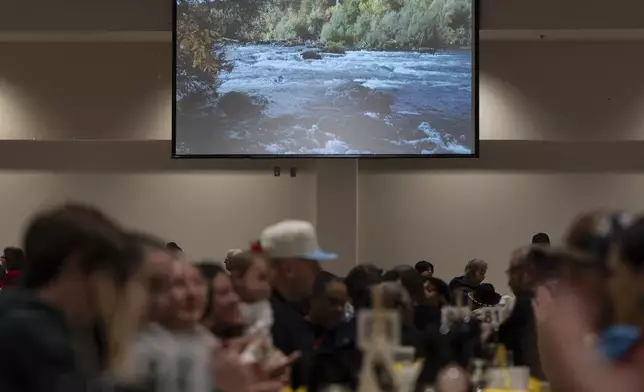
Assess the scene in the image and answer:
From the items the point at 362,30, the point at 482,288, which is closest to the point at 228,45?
the point at 362,30

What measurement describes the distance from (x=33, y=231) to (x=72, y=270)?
12cm

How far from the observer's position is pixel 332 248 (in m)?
8.92

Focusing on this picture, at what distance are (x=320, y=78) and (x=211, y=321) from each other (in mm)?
5897

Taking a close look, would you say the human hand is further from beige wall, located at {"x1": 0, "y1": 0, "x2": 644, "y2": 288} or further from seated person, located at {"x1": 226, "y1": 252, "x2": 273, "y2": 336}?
beige wall, located at {"x1": 0, "y1": 0, "x2": 644, "y2": 288}

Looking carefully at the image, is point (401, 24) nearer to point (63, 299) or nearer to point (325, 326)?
point (325, 326)

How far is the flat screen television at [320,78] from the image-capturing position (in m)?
8.55

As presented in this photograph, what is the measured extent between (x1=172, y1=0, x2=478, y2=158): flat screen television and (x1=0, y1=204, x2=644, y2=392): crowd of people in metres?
5.25

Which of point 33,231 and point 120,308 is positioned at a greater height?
point 33,231

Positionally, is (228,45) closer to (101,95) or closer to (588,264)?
(101,95)

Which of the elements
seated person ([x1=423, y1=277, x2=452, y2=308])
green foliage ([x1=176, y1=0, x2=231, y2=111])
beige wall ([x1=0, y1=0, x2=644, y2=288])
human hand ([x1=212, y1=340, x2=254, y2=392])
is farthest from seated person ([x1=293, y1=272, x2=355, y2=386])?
beige wall ([x1=0, y1=0, x2=644, y2=288])

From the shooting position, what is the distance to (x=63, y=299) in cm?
192

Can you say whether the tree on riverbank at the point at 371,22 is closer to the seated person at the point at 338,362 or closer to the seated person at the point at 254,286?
the seated person at the point at 254,286

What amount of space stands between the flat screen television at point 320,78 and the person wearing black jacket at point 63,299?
261 inches

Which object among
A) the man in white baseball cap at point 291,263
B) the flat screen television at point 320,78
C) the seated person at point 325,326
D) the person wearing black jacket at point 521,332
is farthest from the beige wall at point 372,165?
the seated person at point 325,326
